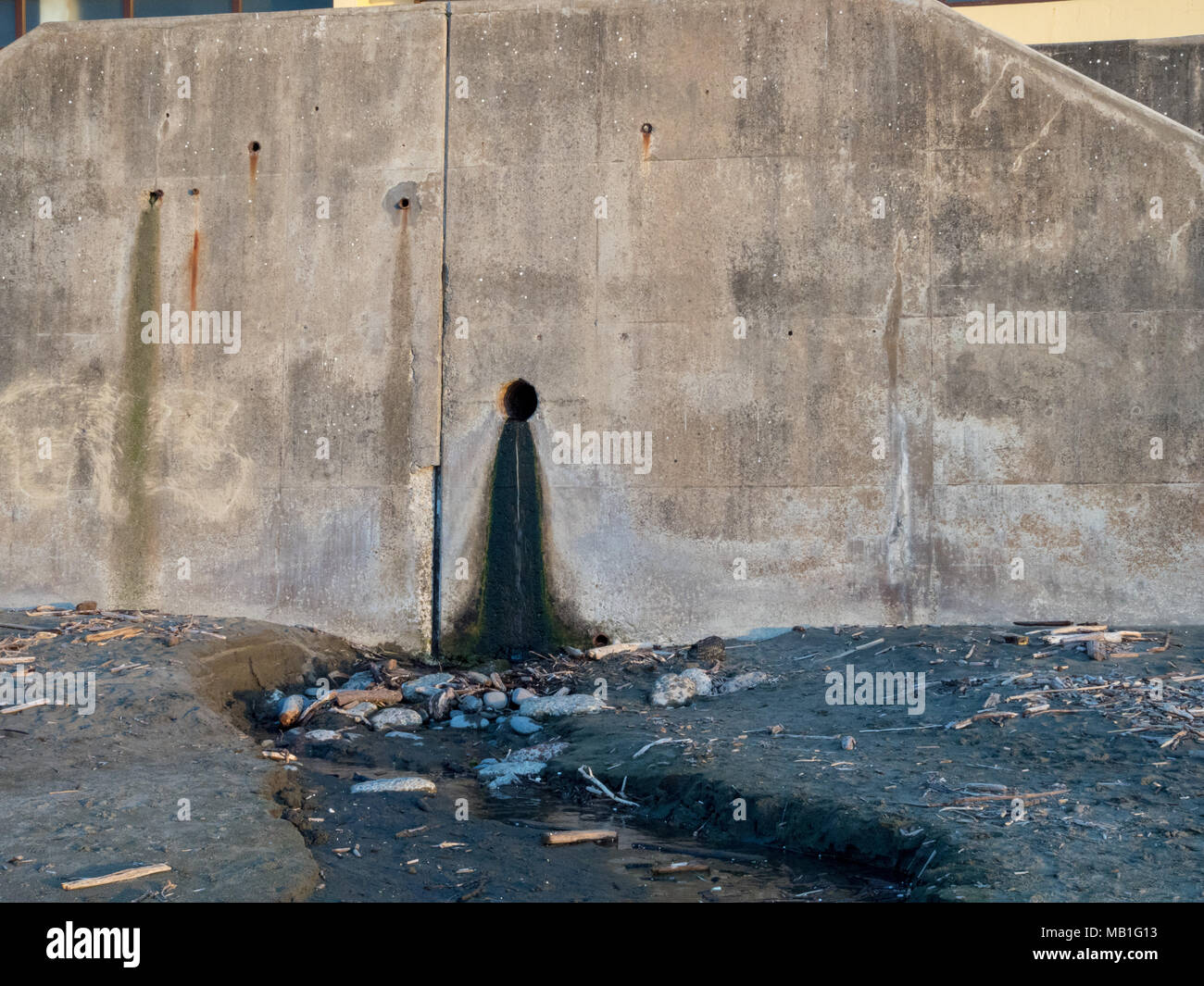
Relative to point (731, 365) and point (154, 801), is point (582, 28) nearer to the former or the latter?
point (731, 365)

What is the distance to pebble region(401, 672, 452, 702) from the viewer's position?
7496 mm

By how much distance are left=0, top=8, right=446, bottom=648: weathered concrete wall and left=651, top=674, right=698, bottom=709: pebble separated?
78.9 inches

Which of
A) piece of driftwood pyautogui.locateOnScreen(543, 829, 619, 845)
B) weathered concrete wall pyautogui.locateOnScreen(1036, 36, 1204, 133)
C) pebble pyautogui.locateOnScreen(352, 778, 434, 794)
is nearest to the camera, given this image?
piece of driftwood pyautogui.locateOnScreen(543, 829, 619, 845)

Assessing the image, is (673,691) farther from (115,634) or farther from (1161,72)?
(1161,72)

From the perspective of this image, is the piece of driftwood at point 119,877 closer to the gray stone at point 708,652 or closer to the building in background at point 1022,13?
the gray stone at point 708,652

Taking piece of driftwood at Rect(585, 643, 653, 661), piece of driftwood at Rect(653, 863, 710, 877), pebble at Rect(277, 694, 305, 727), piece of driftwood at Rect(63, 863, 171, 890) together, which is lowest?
piece of driftwood at Rect(653, 863, 710, 877)

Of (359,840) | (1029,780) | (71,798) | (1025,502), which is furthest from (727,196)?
(71,798)

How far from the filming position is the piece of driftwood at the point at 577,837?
5.03 m

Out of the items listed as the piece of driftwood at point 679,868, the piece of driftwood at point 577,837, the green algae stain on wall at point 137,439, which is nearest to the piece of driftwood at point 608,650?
the piece of driftwood at point 577,837

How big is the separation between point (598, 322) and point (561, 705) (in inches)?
112

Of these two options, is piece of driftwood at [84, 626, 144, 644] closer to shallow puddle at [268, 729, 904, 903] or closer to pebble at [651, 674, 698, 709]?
shallow puddle at [268, 729, 904, 903]

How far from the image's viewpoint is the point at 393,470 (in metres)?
8.21

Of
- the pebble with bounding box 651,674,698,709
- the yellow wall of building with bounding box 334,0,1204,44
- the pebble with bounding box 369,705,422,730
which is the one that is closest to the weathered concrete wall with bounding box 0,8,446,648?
the pebble with bounding box 369,705,422,730

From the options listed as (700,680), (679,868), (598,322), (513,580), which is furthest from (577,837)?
(598,322)
